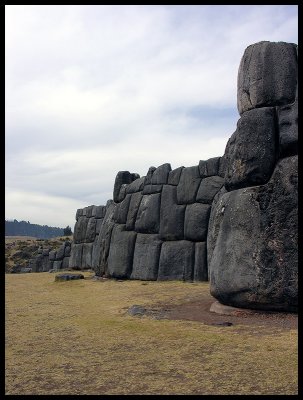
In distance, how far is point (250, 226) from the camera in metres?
7.16

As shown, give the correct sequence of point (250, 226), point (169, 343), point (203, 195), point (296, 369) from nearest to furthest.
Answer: point (296, 369), point (169, 343), point (250, 226), point (203, 195)

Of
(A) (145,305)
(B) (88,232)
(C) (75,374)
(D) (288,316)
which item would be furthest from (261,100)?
(B) (88,232)

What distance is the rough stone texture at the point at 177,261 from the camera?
12703 mm

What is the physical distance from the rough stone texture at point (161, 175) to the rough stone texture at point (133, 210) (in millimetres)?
901

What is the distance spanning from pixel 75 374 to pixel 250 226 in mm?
3983

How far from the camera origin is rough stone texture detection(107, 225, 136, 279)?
14.3 m

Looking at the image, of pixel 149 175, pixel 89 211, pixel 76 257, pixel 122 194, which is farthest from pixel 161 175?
pixel 76 257

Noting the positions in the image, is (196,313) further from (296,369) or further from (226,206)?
(296,369)

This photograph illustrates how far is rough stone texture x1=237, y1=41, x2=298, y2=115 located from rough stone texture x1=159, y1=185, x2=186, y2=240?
6107 millimetres

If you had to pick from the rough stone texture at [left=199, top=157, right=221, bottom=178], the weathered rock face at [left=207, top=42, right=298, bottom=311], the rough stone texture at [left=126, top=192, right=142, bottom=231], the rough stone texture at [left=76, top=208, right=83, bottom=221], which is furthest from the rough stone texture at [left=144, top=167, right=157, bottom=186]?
the rough stone texture at [left=76, top=208, right=83, bottom=221]

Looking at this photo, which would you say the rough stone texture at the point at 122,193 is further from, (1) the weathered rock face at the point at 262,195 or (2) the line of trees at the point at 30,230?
(2) the line of trees at the point at 30,230

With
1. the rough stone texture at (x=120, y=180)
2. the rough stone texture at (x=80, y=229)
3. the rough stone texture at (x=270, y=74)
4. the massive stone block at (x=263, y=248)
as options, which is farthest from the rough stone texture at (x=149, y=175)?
the rough stone texture at (x=80, y=229)

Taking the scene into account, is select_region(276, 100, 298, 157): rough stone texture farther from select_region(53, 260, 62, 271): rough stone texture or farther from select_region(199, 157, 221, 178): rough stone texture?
select_region(53, 260, 62, 271): rough stone texture

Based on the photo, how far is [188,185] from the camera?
13.5m
